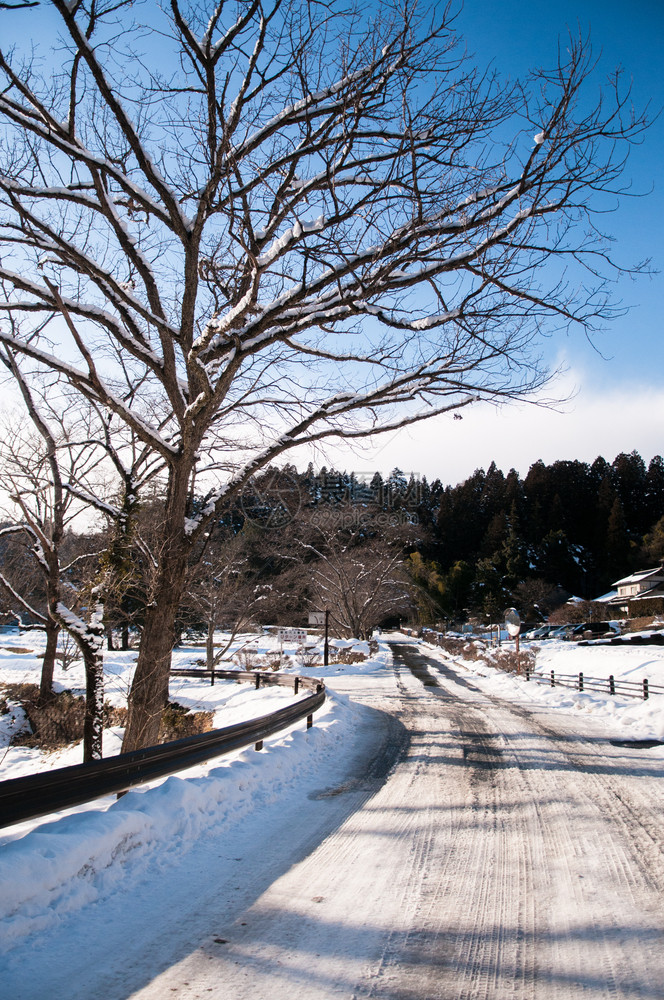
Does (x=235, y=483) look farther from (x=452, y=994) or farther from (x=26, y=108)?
(x=452, y=994)

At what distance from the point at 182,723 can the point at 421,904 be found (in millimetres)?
14992

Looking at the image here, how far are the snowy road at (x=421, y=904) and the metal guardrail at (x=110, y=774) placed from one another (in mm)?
945

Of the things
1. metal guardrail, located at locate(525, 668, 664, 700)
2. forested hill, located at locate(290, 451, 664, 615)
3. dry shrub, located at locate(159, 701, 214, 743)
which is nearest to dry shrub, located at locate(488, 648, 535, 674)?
metal guardrail, located at locate(525, 668, 664, 700)

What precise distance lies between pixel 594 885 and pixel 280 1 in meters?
8.89

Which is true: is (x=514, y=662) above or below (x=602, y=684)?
below

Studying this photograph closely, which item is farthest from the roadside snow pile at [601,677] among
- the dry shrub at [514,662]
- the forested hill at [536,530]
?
the forested hill at [536,530]

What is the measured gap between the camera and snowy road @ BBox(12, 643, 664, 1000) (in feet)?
9.39

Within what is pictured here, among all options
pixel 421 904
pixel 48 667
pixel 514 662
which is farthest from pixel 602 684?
pixel 48 667

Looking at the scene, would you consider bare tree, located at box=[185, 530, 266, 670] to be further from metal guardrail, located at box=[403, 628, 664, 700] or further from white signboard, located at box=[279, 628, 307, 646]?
metal guardrail, located at box=[403, 628, 664, 700]

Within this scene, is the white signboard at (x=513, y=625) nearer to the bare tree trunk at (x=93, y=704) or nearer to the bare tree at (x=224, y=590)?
the bare tree at (x=224, y=590)

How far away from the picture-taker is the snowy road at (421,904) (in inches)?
113

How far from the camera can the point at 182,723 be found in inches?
677

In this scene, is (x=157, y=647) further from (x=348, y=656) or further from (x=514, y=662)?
(x=348, y=656)

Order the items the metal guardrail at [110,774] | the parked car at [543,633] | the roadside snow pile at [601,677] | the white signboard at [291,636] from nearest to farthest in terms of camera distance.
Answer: the metal guardrail at [110,774] → the roadside snow pile at [601,677] → the white signboard at [291,636] → the parked car at [543,633]
